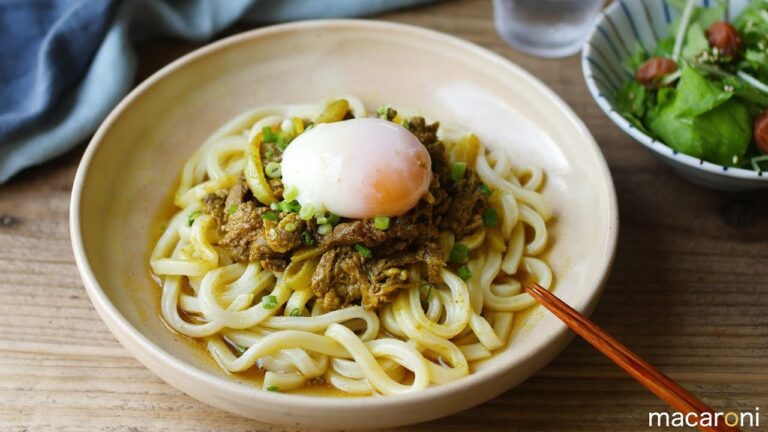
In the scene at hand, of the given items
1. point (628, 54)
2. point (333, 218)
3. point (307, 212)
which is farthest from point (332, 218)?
point (628, 54)

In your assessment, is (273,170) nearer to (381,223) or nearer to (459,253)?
(381,223)

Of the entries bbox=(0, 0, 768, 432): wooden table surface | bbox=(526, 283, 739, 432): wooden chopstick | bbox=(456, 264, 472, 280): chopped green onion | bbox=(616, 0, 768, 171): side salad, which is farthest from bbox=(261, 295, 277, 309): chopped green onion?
bbox=(616, 0, 768, 171): side salad

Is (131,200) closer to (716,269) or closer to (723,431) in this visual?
(723,431)

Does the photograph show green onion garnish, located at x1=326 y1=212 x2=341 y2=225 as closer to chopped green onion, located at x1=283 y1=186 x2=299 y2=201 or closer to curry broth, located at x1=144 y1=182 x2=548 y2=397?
chopped green onion, located at x1=283 y1=186 x2=299 y2=201

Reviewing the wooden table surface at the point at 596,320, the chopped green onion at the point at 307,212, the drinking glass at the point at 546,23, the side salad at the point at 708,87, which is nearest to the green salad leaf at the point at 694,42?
the side salad at the point at 708,87

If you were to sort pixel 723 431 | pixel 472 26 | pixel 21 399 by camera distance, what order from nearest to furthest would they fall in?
pixel 723 431 → pixel 21 399 → pixel 472 26

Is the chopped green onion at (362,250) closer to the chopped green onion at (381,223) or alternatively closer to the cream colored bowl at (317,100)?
the chopped green onion at (381,223)

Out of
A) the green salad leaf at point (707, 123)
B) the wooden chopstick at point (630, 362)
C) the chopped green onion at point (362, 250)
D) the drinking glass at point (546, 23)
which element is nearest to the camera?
the wooden chopstick at point (630, 362)

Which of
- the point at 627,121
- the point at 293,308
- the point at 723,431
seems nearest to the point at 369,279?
the point at 293,308
